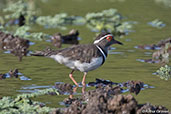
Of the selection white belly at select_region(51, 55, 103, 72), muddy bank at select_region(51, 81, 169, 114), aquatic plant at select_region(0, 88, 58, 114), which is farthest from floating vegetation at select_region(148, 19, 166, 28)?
aquatic plant at select_region(0, 88, 58, 114)

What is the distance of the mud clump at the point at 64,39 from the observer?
17.6m

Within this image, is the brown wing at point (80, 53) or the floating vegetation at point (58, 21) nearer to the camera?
the brown wing at point (80, 53)

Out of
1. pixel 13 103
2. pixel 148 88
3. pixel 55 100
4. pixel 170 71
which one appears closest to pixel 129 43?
pixel 170 71

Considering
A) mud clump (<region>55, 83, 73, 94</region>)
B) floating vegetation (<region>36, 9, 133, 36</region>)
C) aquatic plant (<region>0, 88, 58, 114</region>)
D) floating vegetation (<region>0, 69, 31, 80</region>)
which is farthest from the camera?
floating vegetation (<region>36, 9, 133, 36</region>)

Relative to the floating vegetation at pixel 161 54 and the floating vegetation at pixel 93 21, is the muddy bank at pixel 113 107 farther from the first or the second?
the floating vegetation at pixel 93 21

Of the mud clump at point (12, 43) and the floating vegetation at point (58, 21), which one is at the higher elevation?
the floating vegetation at point (58, 21)

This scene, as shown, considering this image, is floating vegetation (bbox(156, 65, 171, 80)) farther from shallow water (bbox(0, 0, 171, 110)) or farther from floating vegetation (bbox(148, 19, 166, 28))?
floating vegetation (bbox(148, 19, 166, 28))

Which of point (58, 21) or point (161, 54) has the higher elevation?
point (58, 21)

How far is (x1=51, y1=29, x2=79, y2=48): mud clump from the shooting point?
17.6 m

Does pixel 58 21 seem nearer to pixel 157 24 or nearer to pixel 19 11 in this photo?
pixel 19 11

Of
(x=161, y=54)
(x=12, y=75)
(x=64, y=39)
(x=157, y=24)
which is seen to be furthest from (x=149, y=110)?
(x=157, y=24)

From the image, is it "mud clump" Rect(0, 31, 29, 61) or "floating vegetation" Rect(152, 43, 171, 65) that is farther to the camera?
"mud clump" Rect(0, 31, 29, 61)

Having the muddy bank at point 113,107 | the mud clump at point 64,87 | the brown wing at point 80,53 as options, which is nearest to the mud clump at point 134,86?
the brown wing at point 80,53

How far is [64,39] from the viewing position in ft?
59.9
